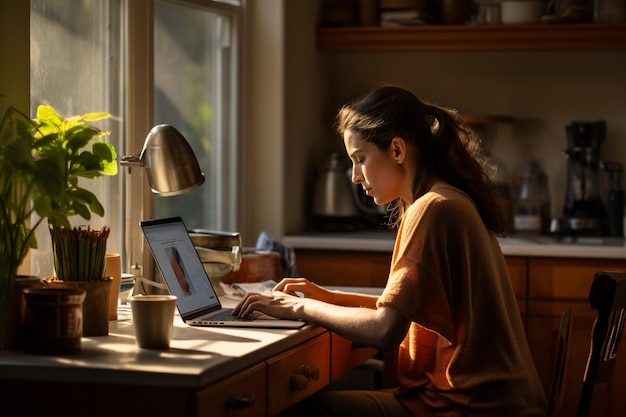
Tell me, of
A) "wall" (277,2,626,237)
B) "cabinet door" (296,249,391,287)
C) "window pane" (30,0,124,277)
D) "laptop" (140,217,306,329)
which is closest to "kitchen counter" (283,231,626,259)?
"cabinet door" (296,249,391,287)

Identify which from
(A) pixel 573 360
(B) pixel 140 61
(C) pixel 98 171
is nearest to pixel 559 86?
(A) pixel 573 360

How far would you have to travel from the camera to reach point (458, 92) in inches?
170

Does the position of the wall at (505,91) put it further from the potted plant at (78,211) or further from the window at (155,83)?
the potted plant at (78,211)

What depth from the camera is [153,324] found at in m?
1.81

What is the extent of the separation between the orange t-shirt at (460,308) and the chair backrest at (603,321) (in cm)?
12

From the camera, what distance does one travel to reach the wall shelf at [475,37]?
152 inches

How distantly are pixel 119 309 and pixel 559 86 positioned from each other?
8.27 feet

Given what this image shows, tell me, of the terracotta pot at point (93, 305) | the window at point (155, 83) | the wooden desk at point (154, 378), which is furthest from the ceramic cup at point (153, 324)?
the window at point (155, 83)

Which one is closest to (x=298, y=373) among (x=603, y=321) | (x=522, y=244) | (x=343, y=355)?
(x=343, y=355)

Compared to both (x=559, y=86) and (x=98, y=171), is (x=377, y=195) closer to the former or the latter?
(x=98, y=171)

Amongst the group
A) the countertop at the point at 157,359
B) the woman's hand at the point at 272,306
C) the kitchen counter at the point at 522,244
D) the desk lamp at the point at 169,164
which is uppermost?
the desk lamp at the point at 169,164

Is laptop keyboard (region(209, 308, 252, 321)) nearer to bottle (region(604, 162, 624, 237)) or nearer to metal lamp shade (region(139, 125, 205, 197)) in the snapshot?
metal lamp shade (region(139, 125, 205, 197))

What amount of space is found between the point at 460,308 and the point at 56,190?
854 mm

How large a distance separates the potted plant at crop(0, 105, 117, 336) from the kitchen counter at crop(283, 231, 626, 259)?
1671mm
